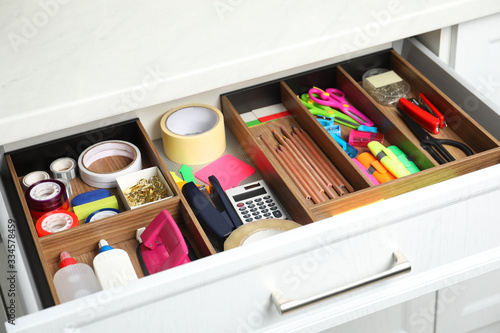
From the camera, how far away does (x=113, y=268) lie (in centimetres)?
92

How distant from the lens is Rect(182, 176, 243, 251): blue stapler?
97 centimetres

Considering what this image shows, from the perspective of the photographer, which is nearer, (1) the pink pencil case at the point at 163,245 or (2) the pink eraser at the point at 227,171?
(1) the pink pencil case at the point at 163,245

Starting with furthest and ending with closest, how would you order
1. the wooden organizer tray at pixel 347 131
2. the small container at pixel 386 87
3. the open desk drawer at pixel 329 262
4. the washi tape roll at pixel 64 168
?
the small container at pixel 386 87, the washi tape roll at pixel 64 168, the wooden organizer tray at pixel 347 131, the open desk drawer at pixel 329 262

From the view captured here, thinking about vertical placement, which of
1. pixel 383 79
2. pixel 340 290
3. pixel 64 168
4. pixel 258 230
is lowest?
pixel 340 290

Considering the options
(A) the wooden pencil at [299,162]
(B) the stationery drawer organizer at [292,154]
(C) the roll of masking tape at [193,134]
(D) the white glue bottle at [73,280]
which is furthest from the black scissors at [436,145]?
(D) the white glue bottle at [73,280]

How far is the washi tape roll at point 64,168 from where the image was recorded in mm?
1097

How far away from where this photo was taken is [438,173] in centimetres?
101

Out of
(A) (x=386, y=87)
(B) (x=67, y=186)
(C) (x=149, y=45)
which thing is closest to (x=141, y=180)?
(B) (x=67, y=186)

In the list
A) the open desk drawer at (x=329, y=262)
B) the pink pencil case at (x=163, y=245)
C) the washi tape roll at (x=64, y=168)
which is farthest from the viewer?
the washi tape roll at (x=64, y=168)

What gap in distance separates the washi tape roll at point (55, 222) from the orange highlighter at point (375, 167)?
0.53 metres

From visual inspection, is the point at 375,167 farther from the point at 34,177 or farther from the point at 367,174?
the point at 34,177

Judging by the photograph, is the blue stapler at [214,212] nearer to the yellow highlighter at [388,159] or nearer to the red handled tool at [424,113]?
the yellow highlighter at [388,159]

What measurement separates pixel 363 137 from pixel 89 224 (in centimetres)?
53

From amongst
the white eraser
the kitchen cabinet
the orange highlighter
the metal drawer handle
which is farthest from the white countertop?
the metal drawer handle
